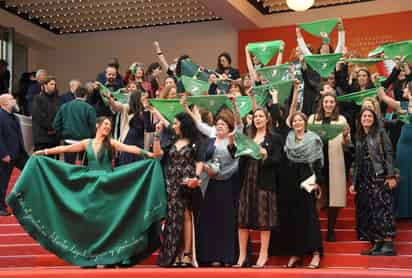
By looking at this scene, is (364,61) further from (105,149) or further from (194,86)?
(105,149)

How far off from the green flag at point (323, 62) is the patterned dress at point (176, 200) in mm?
2032

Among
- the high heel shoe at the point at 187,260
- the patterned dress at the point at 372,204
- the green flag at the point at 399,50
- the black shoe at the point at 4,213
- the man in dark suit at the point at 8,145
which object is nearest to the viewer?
the high heel shoe at the point at 187,260

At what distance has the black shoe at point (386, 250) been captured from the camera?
20.8 feet

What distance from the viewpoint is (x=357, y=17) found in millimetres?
13578

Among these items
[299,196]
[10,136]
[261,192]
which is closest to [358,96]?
[299,196]

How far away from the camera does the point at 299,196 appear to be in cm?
634

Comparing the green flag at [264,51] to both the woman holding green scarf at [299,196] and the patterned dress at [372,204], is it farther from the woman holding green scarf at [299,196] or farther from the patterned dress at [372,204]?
the patterned dress at [372,204]

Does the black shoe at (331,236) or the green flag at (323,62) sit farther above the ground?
the green flag at (323,62)

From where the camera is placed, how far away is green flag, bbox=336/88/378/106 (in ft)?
22.8

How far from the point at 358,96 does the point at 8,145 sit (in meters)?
4.11

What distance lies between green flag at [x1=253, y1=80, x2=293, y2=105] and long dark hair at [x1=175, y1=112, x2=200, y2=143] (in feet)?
2.86

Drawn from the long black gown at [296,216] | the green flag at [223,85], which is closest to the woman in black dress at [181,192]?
the long black gown at [296,216]

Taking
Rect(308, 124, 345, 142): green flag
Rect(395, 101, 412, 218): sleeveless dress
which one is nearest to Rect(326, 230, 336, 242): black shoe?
Rect(395, 101, 412, 218): sleeveless dress

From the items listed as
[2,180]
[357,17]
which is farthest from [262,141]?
[357,17]
